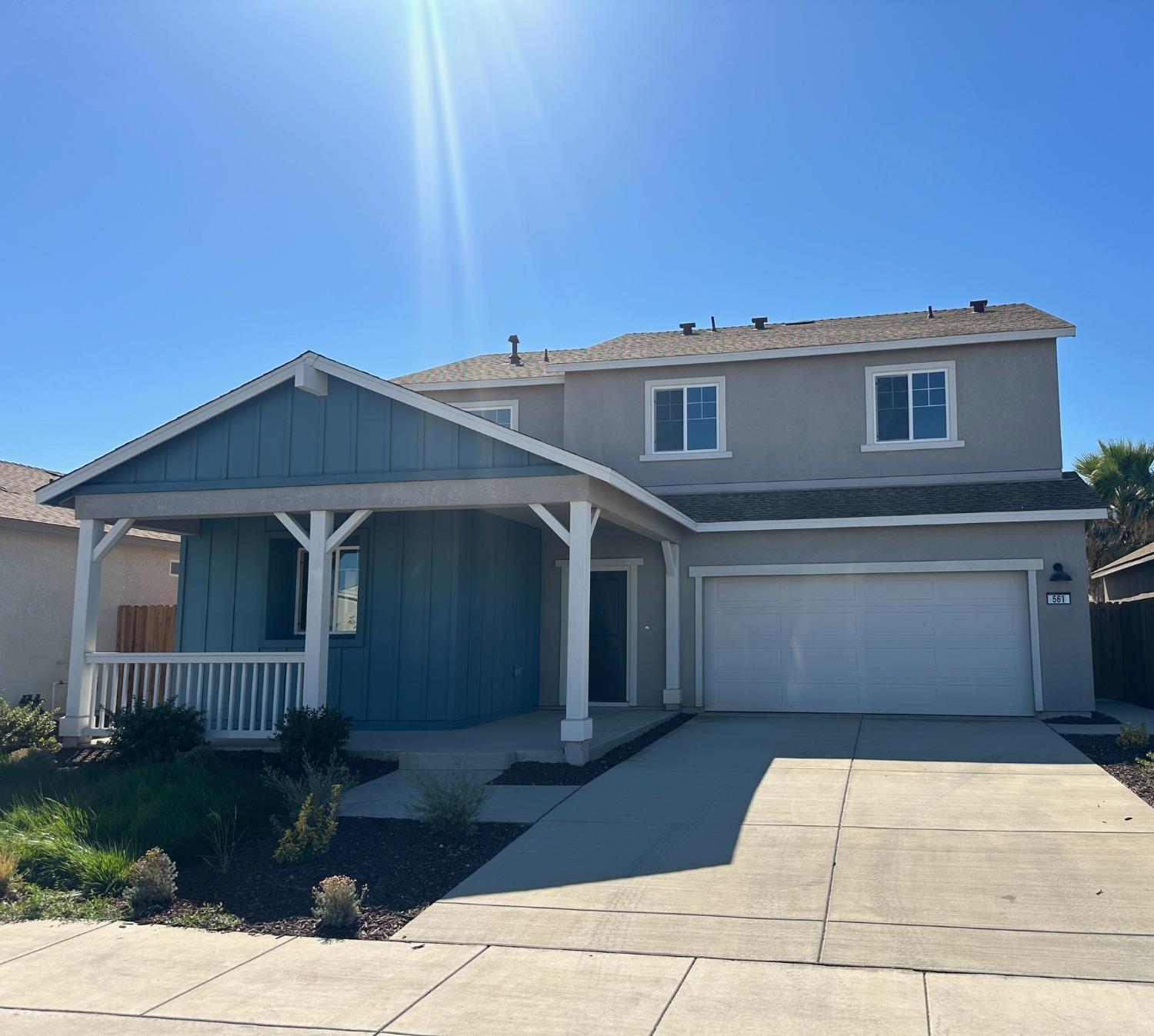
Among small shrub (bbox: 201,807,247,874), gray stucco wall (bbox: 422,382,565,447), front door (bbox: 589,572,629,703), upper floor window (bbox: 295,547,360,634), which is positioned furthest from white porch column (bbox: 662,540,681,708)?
small shrub (bbox: 201,807,247,874)

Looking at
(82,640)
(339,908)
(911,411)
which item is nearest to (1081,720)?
(911,411)

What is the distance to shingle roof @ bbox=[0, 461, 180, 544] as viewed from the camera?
16.4 m

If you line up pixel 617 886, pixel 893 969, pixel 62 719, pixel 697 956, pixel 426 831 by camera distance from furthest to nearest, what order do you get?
1. pixel 62 719
2. pixel 426 831
3. pixel 617 886
4. pixel 697 956
5. pixel 893 969

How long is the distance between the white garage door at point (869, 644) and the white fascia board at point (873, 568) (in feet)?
0.49

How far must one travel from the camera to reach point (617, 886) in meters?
7.12

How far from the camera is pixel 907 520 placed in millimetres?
14664

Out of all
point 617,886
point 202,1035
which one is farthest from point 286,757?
point 202,1035

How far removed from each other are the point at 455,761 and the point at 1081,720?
8.72 m

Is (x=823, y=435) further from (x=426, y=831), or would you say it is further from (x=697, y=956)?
(x=697, y=956)

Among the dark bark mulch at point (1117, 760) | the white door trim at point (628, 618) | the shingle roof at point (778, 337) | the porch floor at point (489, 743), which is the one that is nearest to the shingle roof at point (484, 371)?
the shingle roof at point (778, 337)

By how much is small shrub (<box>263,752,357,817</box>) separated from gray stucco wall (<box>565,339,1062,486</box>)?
326 inches

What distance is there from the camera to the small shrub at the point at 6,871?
7.42 m

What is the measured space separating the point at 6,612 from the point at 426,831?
1079 cm

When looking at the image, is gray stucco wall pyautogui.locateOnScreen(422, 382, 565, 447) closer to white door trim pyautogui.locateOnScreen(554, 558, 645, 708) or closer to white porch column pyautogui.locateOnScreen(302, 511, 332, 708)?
white door trim pyautogui.locateOnScreen(554, 558, 645, 708)
